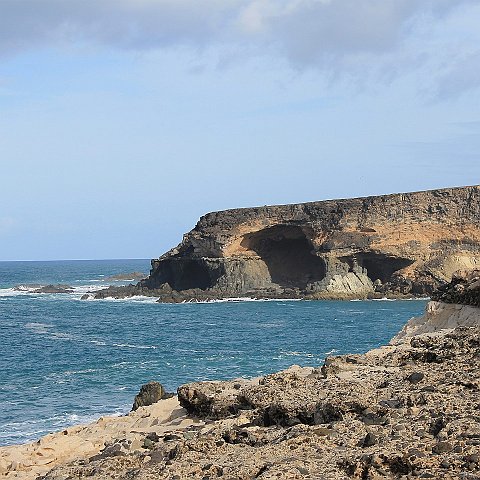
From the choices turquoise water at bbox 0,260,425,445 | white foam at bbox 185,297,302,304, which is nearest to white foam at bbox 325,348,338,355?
turquoise water at bbox 0,260,425,445

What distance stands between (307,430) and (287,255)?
6148 centimetres

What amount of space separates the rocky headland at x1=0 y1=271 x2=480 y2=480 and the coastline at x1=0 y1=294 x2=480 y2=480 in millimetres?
17

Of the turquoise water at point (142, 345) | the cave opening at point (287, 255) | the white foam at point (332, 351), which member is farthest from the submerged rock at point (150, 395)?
the cave opening at point (287, 255)

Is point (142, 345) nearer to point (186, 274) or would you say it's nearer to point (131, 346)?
point (131, 346)

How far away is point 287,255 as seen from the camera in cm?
7012

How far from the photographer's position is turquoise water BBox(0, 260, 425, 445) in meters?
21.2

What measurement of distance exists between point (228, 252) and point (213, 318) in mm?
16765

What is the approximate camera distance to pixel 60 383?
2414 centimetres

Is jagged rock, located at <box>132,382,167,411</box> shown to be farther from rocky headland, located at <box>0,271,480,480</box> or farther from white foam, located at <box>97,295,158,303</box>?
white foam, located at <box>97,295,158,303</box>

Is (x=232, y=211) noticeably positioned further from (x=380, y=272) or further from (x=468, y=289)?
(x=468, y=289)

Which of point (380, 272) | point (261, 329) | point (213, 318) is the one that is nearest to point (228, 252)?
point (380, 272)

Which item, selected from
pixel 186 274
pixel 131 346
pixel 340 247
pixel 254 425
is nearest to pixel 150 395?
pixel 254 425

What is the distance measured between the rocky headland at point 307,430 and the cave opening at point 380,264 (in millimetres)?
47459

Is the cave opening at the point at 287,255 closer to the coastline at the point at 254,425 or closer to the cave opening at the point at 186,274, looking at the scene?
the cave opening at the point at 186,274
